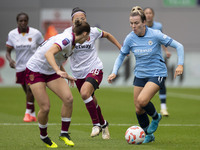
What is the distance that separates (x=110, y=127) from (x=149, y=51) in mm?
2672

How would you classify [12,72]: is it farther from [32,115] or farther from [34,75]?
[34,75]

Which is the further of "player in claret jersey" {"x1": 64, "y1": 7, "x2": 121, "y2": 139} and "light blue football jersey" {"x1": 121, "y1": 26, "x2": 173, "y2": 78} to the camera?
"player in claret jersey" {"x1": 64, "y1": 7, "x2": 121, "y2": 139}

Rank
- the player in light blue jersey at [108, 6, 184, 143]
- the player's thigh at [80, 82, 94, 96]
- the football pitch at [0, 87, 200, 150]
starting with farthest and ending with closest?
1. the player's thigh at [80, 82, 94, 96]
2. the player in light blue jersey at [108, 6, 184, 143]
3. the football pitch at [0, 87, 200, 150]

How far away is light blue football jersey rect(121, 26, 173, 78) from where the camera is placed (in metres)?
8.51

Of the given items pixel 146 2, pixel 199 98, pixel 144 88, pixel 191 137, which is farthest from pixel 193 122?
pixel 146 2

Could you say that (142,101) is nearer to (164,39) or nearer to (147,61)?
(147,61)

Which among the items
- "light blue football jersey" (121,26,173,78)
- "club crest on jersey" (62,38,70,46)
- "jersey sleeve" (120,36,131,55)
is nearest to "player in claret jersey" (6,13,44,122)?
"jersey sleeve" (120,36,131,55)

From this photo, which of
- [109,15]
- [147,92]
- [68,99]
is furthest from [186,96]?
[109,15]

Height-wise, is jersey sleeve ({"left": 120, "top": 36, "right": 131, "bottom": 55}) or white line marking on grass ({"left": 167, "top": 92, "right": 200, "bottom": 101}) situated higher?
jersey sleeve ({"left": 120, "top": 36, "right": 131, "bottom": 55})

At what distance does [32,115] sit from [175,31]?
20333mm

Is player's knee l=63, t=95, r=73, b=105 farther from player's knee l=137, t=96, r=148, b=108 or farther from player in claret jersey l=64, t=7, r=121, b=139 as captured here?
player's knee l=137, t=96, r=148, b=108

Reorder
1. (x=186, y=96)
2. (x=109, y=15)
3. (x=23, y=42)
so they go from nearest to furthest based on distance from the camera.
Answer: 1. (x=23, y=42)
2. (x=186, y=96)
3. (x=109, y=15)

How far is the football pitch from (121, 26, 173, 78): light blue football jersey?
1.16 metres

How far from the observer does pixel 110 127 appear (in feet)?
35.1
